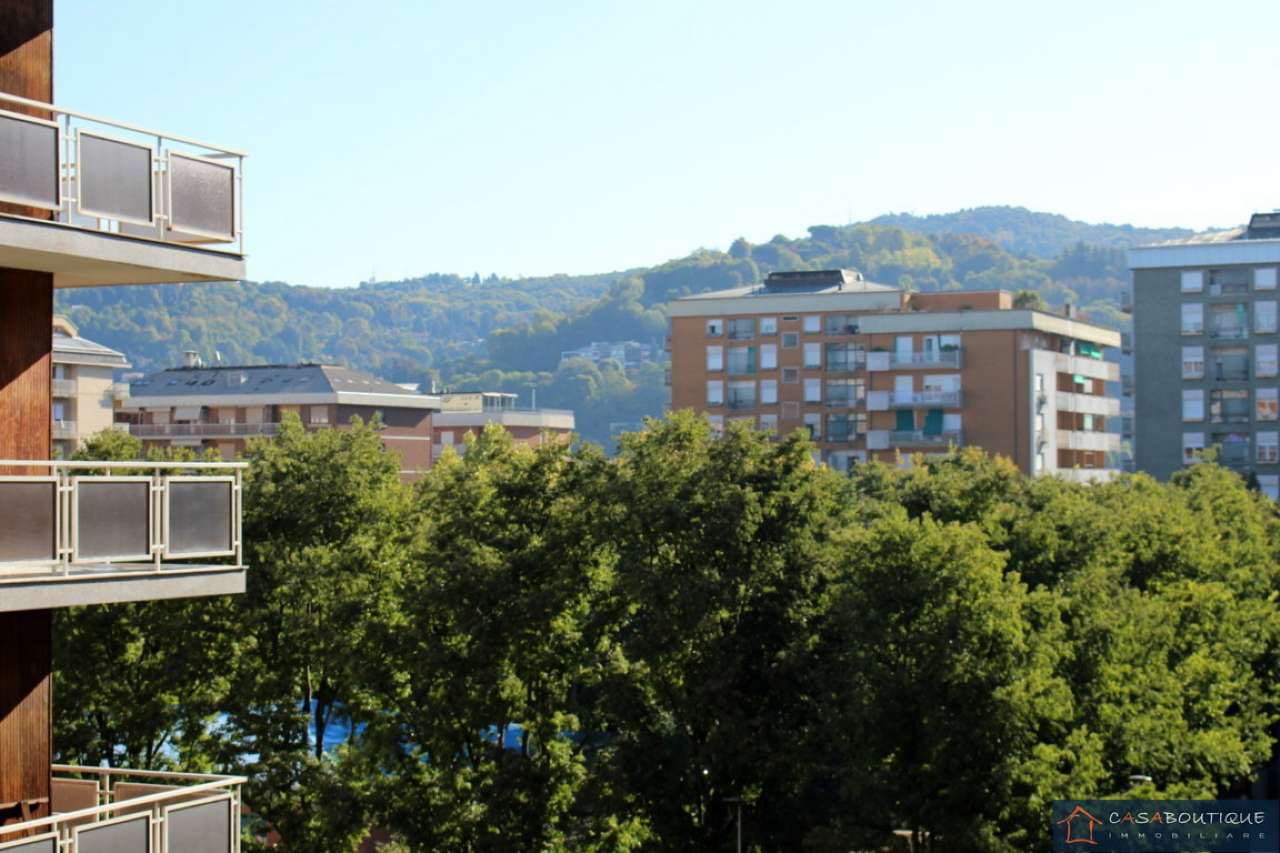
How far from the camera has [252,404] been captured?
11075 cm

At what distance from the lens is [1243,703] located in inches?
1697

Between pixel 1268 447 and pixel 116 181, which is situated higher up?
pixel 116 181

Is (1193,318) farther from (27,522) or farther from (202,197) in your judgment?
(27,522)

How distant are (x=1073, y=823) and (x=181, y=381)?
306 ft

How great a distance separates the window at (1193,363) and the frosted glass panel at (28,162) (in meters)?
104

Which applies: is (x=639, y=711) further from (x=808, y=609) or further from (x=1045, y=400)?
(x=1045, y=400)

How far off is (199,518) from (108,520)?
76cm

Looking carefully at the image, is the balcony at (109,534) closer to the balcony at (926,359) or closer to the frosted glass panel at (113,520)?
the frosted glass panel at (113,520)

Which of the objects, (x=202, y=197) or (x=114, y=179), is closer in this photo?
(x=114, y=179)

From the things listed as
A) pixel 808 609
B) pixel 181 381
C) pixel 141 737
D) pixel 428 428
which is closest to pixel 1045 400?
pixel 428 428

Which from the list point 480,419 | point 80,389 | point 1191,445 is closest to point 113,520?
point 80,389

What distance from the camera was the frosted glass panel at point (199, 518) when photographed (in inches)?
464

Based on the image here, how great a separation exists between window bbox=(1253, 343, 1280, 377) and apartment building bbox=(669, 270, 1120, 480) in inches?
420

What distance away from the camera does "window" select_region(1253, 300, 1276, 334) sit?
105000 mm
